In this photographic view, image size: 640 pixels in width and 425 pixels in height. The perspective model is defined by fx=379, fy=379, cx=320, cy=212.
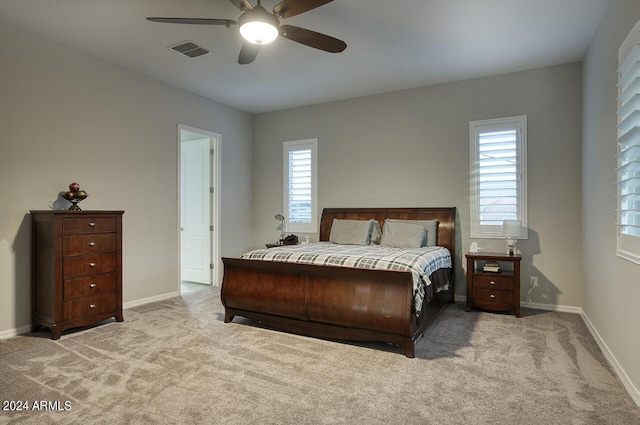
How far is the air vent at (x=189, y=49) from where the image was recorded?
3.82 m

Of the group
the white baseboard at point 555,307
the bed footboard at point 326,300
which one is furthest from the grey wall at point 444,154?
the bed footboard at point 326,300

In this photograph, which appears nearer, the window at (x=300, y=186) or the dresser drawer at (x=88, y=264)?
the dresser drawer at (x=88, y=264)

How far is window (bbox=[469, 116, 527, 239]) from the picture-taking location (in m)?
4.50

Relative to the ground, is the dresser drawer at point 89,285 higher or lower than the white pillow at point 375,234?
lower

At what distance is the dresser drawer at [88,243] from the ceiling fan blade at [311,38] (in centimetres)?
261

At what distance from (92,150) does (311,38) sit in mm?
2769

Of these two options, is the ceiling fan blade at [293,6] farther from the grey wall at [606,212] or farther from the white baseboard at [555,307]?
the white baseboard at [555,307]

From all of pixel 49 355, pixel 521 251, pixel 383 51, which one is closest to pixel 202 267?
pixel 49 355

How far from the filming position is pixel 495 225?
4613 mm

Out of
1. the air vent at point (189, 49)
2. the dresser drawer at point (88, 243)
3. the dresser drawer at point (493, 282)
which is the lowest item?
the dresser drawer at point (493, 282)

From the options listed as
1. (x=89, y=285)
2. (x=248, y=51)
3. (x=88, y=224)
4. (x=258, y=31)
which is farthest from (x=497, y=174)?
(x=89, y=285)

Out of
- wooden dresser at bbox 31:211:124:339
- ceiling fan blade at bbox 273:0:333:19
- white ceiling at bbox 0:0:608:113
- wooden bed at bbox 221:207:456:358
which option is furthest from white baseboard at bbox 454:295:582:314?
wooden dresser at bbox 31:211:124:339

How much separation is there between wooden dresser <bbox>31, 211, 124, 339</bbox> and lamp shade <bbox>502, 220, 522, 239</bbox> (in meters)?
4.14

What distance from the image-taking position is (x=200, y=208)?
596cm
